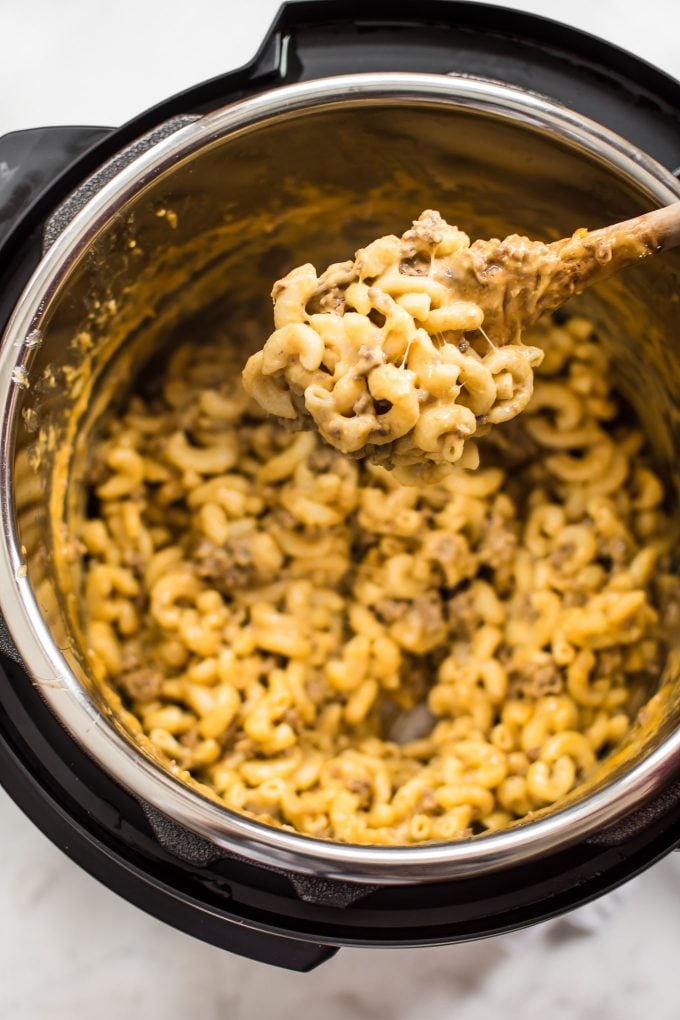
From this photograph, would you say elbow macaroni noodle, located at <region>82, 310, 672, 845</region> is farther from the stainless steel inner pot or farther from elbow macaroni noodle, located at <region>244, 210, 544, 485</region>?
elbow macaroni noodle, located at <region>244, 210, 544, 485</region>

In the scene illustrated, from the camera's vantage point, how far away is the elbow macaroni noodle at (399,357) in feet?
3.22

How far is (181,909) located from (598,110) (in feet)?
3.08

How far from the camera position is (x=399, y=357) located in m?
0.99

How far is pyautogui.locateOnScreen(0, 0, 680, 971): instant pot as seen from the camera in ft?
3.43

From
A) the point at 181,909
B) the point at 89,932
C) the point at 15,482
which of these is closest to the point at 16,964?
the point at 89,932

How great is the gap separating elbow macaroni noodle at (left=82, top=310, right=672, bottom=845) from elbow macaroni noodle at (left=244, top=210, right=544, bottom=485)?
11.1 inches

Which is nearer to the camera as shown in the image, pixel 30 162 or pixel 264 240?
pixel 30 162

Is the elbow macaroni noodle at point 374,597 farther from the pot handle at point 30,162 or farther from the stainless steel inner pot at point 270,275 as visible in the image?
the pot handle at point 30,162

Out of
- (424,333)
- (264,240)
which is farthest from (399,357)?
(264,240)

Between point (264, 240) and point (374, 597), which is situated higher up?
point (264, 240)

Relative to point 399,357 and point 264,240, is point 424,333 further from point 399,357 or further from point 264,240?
point 264,240

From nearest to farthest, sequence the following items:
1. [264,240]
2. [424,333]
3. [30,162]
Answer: [424,333] → [30,162] → [264,240]

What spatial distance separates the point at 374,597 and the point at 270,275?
41 centimetres

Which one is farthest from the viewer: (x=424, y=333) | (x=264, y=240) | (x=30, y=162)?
(x=264, y=240)
